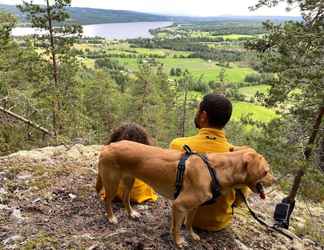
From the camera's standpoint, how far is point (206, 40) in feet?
365

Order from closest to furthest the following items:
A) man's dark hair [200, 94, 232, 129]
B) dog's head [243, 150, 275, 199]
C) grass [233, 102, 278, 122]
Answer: dog's head [243, 150, 275, 199] → man's dark hair [200, 94, 232, 129] → grass [233, 102, 278, 122]

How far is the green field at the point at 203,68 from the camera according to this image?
210 ft

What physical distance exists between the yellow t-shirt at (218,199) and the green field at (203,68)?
51676 millimetres

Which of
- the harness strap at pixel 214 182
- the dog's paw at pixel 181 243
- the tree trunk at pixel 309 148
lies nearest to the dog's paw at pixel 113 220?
the dog's paw at pixel 181 243

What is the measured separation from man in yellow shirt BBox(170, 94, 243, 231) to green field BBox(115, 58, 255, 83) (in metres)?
51.7

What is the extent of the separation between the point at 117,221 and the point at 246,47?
27.5 feet

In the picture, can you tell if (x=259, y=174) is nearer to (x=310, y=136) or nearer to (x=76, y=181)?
(x=76, y=181)

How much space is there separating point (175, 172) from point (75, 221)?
4.77 ft

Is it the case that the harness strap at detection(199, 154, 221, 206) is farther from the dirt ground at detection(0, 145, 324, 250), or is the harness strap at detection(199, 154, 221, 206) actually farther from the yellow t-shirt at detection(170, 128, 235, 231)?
the dirt ground at detection(0, 145, 324, 250)

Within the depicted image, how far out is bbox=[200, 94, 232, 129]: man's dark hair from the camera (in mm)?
4137

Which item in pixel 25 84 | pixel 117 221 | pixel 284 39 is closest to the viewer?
pixel 117 221

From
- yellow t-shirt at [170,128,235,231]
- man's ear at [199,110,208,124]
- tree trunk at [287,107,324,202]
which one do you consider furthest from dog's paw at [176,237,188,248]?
tree trunk at [287,107,324,202]

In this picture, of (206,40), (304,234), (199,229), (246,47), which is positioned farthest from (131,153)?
(206,40)

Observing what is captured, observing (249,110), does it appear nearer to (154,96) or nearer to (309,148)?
(154,96)
